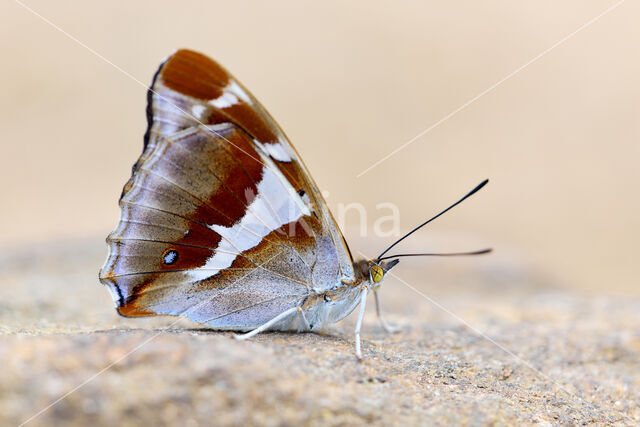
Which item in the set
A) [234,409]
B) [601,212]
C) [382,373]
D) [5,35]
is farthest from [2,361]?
[5,35]

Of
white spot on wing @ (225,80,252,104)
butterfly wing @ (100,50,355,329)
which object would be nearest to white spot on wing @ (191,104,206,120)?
butterfly wing @ (100,50,355,329)

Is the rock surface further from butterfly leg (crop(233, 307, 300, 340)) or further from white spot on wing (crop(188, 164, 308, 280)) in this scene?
white spot on wing (crop(188, 164, 308, 280))

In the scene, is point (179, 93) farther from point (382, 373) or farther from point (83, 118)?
point (83, 118)

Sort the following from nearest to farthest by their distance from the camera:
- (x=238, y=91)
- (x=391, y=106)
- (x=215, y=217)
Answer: (x=238, y=91) → (x=215, y=217) → (x=391, y=106)

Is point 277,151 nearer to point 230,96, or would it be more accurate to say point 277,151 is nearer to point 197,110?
point 230,96

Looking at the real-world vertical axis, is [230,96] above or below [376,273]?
above

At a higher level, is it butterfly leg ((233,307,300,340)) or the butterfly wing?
the butterfly wing

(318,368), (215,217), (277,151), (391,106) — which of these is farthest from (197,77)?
(391,106)
